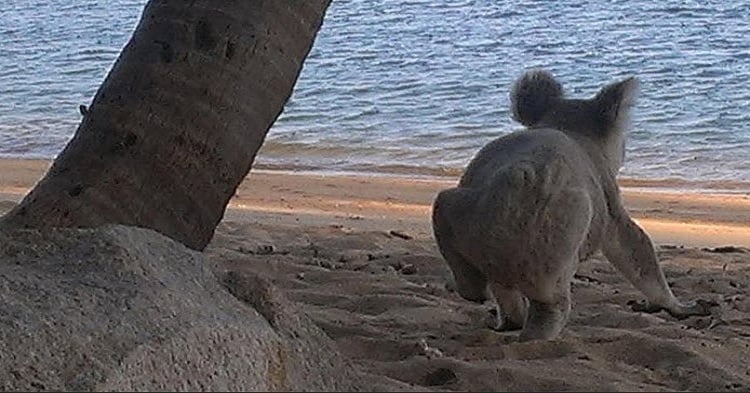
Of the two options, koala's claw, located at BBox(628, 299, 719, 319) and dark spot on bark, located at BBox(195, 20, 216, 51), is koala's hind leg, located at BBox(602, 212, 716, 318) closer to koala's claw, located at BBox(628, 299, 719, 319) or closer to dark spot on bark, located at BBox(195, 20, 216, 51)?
koala's claw, located at BBox(628, 299, 719, 319)

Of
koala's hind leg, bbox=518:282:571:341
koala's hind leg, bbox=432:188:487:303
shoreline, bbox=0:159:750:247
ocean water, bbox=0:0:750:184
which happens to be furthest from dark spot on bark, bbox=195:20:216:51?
ocean water, bbox=0:0:750:184

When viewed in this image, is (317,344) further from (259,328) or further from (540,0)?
(540,0)

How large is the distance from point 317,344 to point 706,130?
9761mm

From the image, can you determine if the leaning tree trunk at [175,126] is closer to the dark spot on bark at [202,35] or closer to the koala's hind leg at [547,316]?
the dark spot on bark at [202,35]

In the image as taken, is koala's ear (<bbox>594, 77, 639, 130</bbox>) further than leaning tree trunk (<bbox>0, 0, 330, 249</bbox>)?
Yes

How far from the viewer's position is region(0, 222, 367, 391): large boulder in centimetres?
271

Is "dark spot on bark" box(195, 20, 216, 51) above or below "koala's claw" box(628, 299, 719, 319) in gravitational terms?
above

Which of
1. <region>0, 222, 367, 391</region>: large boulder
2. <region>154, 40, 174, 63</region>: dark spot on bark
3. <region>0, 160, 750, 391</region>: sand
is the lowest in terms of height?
<region>0, 160, 750, 391</region>: sand

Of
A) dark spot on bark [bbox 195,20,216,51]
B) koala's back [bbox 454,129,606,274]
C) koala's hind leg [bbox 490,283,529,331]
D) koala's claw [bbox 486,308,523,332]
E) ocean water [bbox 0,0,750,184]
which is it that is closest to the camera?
koala's back [bbox 454,129,606,274]

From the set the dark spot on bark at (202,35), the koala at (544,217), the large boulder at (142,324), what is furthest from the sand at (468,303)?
the dark spot on bark at (202,35)

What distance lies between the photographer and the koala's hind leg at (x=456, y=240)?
4341mm

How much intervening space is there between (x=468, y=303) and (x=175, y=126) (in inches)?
61.2

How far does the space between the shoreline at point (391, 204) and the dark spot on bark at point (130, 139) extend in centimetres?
434

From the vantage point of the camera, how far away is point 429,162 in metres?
12.1
